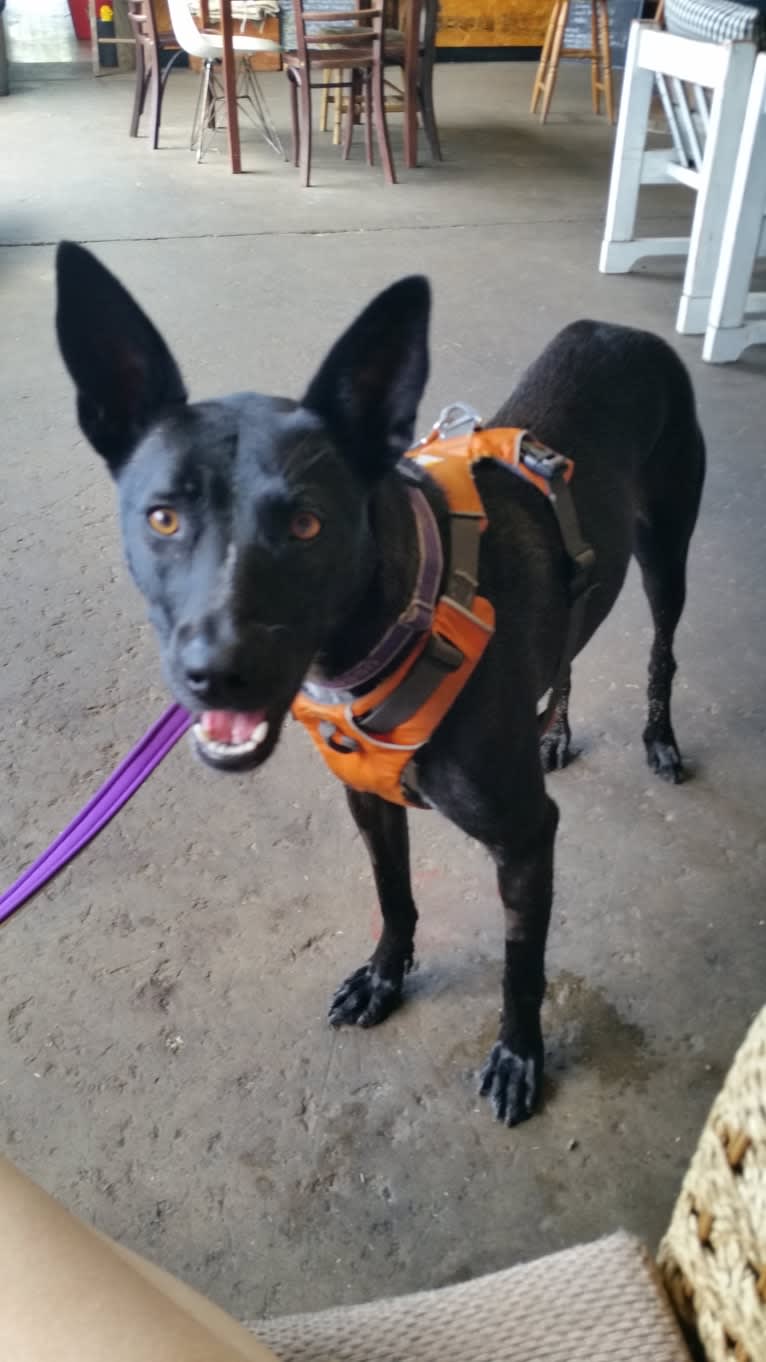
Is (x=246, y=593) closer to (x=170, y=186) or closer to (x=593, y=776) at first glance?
(x=593, y=776)

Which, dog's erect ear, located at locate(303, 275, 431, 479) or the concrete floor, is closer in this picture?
dog's erect ear, located at locate(303, 275, 431, 479)

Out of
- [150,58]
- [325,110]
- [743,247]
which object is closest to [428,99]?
[325,110]

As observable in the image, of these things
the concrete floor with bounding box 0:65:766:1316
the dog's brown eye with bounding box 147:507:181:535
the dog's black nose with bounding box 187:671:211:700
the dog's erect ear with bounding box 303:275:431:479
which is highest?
the dog's erect ear with bounding box 303:275:431:479

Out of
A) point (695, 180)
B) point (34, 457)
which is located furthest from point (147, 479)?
point (695, 180)

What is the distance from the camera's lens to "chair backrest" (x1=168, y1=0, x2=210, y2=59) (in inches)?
279

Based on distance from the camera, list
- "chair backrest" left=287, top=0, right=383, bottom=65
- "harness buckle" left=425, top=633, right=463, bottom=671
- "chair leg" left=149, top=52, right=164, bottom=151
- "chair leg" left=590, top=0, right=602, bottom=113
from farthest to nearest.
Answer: "chair leg" left=590, top=0, right=602, bottom=113 < "chair leg" left=149, top=52, right=164, bottom=151 < "chair backrest" left=287, top=0, right=383, bottom=65 < "harness buckle" left=425, top=633, right=463, bottom=671

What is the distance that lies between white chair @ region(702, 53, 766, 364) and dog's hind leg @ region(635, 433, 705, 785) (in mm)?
2385

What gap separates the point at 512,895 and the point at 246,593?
701 mm

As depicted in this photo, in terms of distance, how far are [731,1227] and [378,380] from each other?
0.94 m

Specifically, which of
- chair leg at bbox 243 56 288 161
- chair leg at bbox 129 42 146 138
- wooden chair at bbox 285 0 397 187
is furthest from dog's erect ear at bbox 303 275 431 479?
chair leg at bbox 129 42 146 138

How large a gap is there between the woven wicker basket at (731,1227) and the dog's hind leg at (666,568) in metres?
1.39

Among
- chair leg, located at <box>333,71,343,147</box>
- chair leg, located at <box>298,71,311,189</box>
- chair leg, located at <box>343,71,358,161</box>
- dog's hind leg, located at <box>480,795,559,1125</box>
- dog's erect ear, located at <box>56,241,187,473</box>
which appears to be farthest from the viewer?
chair leg, located at <box>333,71,343,147</box>

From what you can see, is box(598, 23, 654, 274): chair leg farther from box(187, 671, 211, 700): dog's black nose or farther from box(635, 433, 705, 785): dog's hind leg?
box(187, 671, 211, 700): dog's black nose

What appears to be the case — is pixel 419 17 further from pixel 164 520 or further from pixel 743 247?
pixel 164 520
